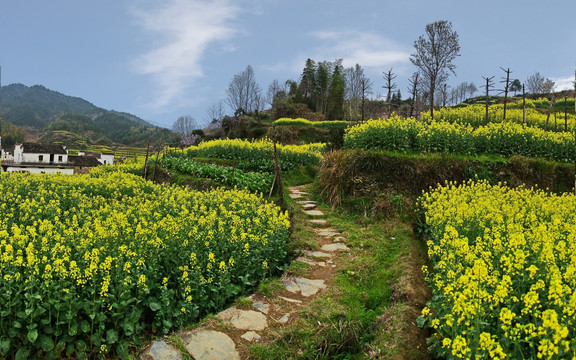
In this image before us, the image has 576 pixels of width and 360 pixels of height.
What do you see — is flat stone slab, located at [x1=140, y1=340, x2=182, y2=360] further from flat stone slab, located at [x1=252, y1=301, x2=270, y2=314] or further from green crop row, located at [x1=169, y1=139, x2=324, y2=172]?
green crop row, located at [x1=169, y1=139, x2=324, y2=172]

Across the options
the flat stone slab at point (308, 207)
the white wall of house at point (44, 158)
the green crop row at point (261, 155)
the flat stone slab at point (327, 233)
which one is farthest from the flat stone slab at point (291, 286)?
the white wall of house at point (44, 158)

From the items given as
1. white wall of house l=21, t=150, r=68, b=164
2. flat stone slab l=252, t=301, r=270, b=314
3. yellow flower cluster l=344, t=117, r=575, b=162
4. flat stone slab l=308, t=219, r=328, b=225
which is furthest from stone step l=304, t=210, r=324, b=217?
white wall of house l=21, t=150, r=68, b=164

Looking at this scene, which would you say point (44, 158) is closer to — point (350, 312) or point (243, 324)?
point (243, 324)

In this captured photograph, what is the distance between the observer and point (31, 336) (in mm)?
4191

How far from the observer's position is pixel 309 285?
6.28 meters

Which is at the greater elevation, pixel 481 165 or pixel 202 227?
pixel 481 165

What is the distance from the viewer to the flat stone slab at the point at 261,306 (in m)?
5.39

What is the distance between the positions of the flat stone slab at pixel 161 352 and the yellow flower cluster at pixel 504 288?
2.84 metres

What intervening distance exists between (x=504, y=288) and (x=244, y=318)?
10.5ft

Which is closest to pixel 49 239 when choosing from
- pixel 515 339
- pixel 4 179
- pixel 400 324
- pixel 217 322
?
pixel 217 322

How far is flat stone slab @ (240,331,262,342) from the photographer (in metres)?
4.75

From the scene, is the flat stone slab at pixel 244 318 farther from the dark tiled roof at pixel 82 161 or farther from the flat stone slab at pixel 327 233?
the dark tiled roof at pixel 82 161

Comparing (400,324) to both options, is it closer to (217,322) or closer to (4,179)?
(217,322)

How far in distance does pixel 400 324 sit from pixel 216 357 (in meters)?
2.32
